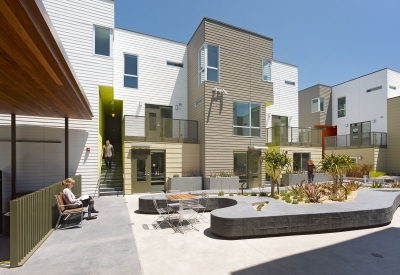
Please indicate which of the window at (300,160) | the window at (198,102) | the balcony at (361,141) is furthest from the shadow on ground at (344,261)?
the balcony at (361,141)

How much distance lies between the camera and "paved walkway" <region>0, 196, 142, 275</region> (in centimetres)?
378

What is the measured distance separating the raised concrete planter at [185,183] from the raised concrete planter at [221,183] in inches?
15.7

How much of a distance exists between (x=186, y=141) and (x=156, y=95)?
349 cm

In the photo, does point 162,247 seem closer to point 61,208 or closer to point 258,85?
point 61,208

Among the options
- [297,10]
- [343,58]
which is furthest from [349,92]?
[297,10]

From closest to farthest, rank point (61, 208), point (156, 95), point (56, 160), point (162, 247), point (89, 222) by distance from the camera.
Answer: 1. point (162, 247)
2. point (61, 208)
3. point (89, 222)
4. point (56, 160)
5. point (156, 95)

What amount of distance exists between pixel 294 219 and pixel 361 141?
16.6 m

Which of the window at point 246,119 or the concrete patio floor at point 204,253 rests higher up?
the window at point 246,119

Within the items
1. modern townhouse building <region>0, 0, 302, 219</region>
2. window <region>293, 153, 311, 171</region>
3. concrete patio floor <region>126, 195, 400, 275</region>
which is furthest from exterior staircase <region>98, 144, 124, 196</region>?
window <region>293, 153, 311, 171</region>

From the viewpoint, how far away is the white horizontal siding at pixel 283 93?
652 inches

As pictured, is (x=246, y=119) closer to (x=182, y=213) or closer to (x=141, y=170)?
(x=141, y=170)

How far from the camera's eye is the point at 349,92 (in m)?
21.0

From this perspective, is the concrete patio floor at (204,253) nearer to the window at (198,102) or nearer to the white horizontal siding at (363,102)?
the window at (198,102)

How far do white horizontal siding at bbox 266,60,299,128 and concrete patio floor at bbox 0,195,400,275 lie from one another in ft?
37.8
